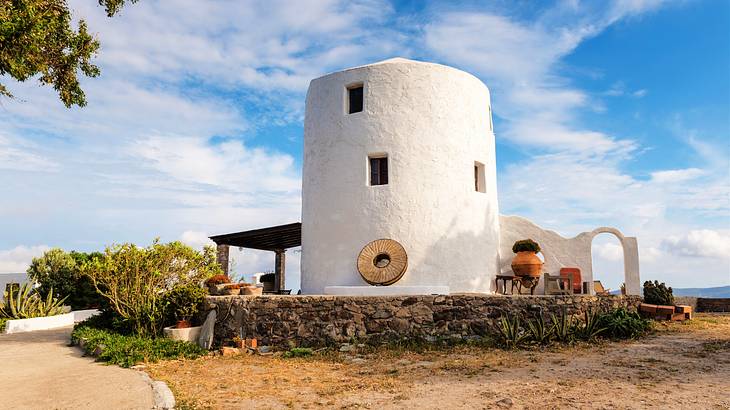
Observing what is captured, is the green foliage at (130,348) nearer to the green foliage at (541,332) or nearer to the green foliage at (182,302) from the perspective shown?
the green foliage at (182,302)

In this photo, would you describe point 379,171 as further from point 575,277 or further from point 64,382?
point 64,382

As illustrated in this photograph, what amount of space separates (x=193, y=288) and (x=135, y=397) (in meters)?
5.88

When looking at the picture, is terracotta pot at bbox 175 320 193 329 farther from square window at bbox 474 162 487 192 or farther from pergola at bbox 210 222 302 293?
square window at bbox 474 162 487 192

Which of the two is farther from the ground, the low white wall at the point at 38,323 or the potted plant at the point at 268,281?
the potted plant at the point at 268,281

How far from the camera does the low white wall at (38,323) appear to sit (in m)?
15.6

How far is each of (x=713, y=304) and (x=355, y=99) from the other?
53.4 ft

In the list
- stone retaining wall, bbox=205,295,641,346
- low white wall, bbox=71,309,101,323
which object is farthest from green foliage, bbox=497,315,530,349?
low white wall, bbox=71,309,101,323

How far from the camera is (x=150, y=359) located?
10.1 metres

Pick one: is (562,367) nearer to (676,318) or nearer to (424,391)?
(424,391)

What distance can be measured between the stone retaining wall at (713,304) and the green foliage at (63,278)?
23.3m

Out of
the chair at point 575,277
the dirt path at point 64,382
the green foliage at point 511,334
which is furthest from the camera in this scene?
the chair at point 575,277

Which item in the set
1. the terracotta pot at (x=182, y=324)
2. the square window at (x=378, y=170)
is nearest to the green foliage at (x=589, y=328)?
the square window at (x=378, y=170)

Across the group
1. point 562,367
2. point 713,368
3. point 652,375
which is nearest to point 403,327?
point 562,367

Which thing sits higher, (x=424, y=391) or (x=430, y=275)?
(x=430, y=275)
